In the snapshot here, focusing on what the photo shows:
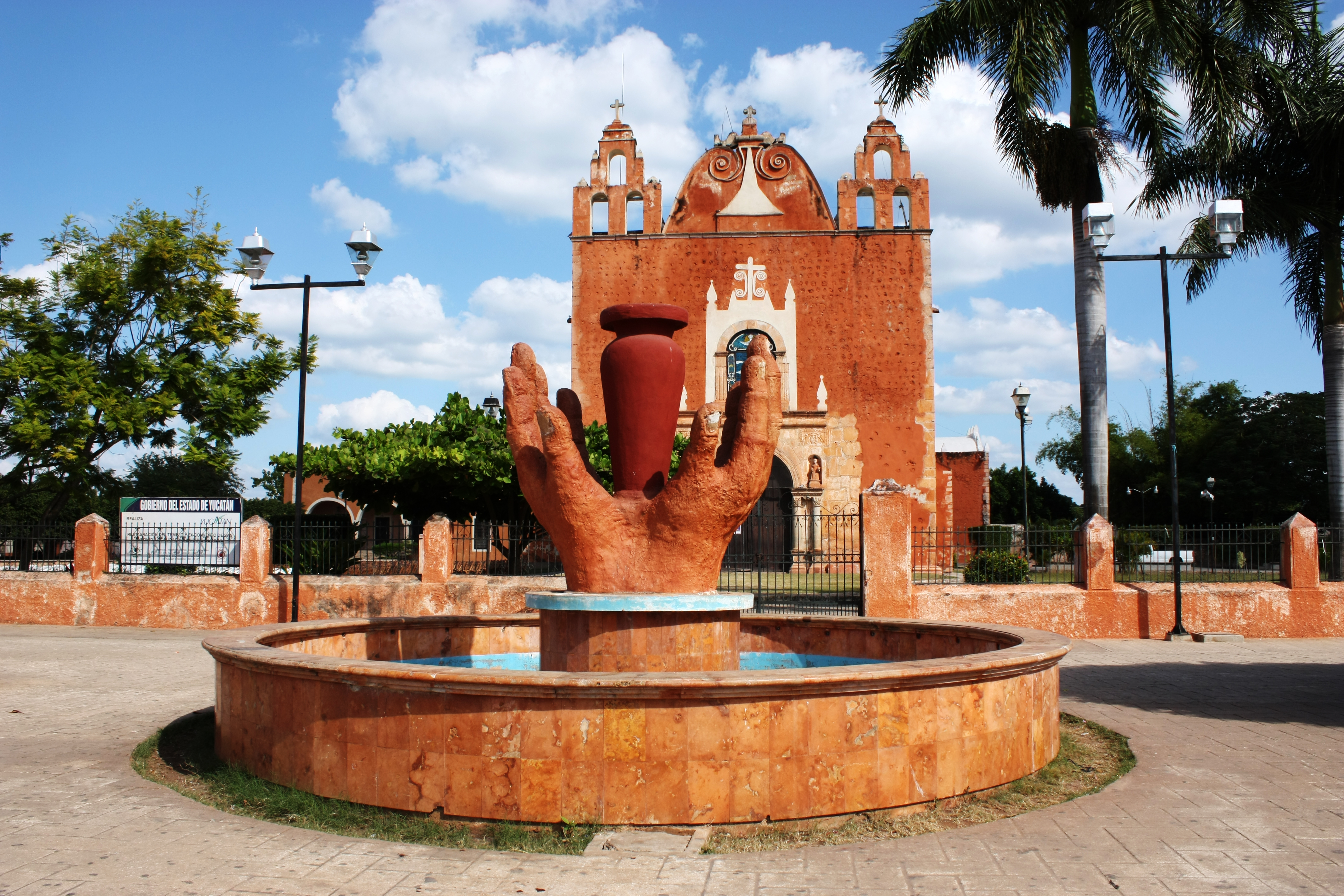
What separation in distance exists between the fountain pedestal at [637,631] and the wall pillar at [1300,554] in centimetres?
1177

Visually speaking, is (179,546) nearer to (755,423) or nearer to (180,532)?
(180,532)

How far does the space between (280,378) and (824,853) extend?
18.3 m

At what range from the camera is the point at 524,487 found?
259 inches

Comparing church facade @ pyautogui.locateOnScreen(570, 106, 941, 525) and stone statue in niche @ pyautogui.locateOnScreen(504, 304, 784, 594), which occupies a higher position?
church facade @ pyautogui.locateOnScreen(570, 106, 941, 525)

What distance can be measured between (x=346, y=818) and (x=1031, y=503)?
4535 centimetres

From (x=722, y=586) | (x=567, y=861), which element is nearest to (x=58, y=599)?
(x=722, y=586)

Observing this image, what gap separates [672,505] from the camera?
19.7 feet

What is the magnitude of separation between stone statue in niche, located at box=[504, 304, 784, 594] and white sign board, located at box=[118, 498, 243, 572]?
11029 millimetres

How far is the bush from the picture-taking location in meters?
15.0

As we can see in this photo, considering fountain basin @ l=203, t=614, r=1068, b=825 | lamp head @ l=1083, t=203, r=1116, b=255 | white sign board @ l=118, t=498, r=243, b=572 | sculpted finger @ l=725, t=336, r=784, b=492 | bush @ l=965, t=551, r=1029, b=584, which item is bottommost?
fountain basin @ l=203, t=614, r=1068, b=825

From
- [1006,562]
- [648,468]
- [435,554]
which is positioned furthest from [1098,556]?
[648,468]

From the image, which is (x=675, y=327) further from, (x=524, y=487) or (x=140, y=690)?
(x=140, y=690)

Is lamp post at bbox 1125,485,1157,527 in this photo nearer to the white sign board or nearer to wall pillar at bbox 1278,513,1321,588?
wall pillar at bbox 1278,513,1321,588

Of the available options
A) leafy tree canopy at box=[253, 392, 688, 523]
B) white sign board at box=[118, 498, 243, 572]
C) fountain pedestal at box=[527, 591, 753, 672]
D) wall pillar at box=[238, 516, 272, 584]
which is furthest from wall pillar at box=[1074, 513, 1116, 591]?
white sign board at box=[118, 498, 243, 572]
